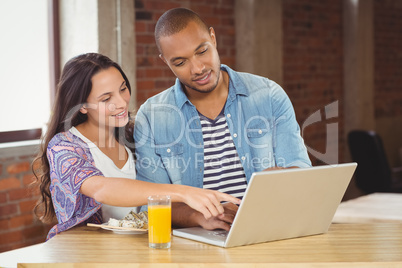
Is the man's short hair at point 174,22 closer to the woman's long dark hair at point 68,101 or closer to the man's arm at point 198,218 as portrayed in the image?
the woman's long dark hair at point 68,101

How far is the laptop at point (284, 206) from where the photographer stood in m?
1.64

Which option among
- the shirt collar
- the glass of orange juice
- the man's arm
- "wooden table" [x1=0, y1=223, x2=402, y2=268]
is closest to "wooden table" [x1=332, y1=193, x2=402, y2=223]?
the shirt collar

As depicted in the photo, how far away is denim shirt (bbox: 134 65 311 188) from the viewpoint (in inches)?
91.0

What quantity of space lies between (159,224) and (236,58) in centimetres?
327

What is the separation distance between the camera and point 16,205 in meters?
3.54

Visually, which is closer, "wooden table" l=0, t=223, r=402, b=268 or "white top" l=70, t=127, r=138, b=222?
"wooden table" l=0, t=223, r=402, b=268

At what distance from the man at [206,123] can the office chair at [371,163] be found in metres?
2.98

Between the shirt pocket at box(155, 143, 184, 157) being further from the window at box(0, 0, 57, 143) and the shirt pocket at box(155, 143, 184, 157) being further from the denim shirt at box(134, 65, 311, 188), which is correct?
the window at box(0, 0, 57, 143)

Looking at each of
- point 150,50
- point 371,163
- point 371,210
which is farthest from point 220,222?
point 371,163

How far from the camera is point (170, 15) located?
A: 7.46 feet

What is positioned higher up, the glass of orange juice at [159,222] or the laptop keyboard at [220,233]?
the glass of orange juice at [159,222]

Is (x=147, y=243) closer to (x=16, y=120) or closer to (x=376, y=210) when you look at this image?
(x=376, y=210)

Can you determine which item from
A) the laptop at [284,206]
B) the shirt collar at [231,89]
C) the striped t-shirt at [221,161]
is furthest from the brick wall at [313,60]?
the laptop at [284,206]

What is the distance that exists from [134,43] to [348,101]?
10.1 ft
